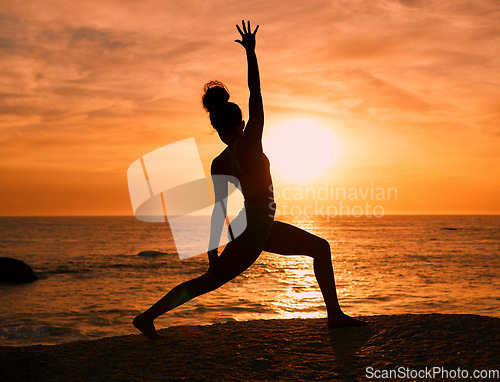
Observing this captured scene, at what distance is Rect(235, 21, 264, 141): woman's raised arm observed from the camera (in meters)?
3.57

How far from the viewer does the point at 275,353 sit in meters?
3.96

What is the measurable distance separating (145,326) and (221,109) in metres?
2.19

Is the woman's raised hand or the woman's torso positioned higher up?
the woman's raised hand

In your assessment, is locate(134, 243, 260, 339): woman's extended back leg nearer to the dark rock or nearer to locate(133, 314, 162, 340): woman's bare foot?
locate(133, 314, 162, 340): woman's bare foot

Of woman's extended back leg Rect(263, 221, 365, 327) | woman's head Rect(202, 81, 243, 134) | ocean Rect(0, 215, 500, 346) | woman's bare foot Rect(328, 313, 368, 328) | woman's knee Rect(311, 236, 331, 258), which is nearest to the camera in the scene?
woman's head Rect(202, 81, 243, 134)

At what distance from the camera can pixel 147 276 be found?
22094 millimetres

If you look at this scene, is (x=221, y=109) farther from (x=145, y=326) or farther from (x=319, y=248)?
(x=145, y=326)

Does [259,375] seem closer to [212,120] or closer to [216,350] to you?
[216,350]

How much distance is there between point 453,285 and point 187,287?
16.3 meters

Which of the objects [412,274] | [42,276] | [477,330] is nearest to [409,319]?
[477,330]

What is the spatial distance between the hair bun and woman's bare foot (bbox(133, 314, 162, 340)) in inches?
81.4

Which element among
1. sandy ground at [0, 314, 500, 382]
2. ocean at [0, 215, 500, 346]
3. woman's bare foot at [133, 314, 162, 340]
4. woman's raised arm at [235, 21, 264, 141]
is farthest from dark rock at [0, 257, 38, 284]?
woman's raised arm at [235, 21, 264, 141]

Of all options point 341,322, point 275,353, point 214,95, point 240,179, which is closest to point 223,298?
point 341,322

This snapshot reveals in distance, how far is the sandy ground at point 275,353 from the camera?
348cm
